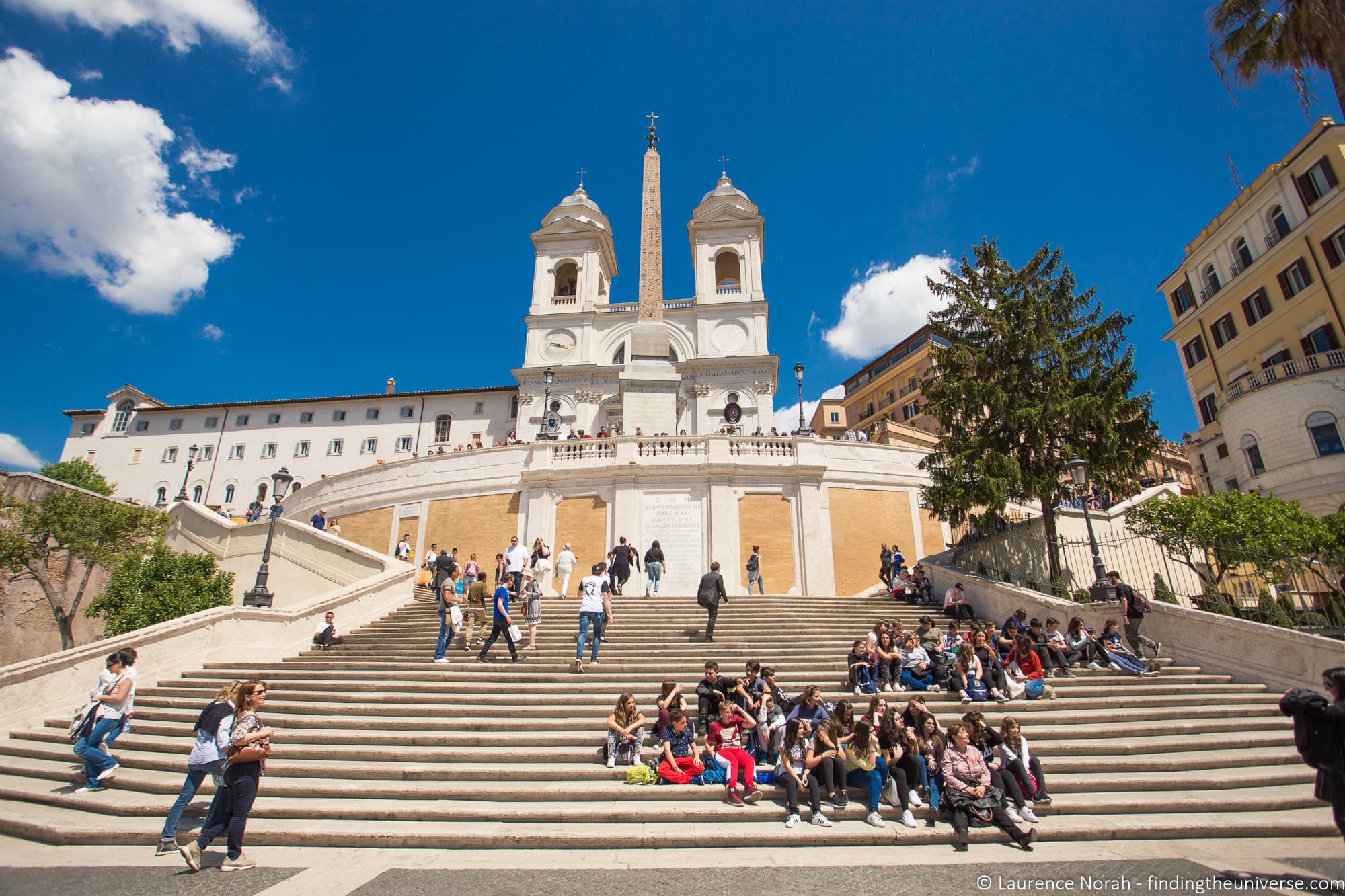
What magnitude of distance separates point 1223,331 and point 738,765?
37040 millimetres

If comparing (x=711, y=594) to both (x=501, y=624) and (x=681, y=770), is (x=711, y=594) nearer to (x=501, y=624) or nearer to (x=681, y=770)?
(x=501, y=624)

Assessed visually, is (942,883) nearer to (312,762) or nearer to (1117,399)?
(312,762)

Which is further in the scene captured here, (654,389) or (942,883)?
(654,389)

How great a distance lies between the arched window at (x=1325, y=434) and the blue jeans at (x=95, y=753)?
3323 cm

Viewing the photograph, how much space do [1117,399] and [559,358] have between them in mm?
31977

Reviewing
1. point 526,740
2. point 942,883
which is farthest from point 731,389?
point 942,883

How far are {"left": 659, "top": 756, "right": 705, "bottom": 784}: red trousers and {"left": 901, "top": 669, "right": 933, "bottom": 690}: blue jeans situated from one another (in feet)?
13.0

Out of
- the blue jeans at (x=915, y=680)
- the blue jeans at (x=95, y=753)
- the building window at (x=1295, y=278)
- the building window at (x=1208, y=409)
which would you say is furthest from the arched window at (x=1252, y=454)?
the blue jeans at (x=95, y=753)

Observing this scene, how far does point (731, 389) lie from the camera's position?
39406 millimetres

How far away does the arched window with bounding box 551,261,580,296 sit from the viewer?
1791 inches

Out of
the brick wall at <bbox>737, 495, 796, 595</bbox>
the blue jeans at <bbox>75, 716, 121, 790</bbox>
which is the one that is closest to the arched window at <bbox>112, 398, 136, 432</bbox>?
the brick wall at <bbox>737, 495, 796, 595</bbox>

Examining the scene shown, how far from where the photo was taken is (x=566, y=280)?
46125mm

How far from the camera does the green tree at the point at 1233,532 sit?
11559 millimetres

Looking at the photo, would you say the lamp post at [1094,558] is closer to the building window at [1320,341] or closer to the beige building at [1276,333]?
the beige building at [1276,333]
